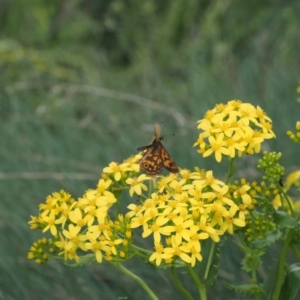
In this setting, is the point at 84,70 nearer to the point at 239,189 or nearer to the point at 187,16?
the point at 187,16

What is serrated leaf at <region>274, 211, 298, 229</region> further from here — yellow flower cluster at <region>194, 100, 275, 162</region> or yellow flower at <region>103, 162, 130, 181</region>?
yellow flower at <region>103, 162, 130, 181</region>

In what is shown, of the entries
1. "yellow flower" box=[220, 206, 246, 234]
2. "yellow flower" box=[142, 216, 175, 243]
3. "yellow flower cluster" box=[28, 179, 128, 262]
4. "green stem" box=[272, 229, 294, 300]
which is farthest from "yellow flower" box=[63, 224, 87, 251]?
"green stem" box=[272, 229, 294, 300]

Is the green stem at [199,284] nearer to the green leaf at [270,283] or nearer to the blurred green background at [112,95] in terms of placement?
the green leaf at [270,283]

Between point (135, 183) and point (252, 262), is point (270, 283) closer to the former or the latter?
point (252, 262)

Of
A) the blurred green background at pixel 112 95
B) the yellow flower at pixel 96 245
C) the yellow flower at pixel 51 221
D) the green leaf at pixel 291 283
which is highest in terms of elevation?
the blurred green background at pixel 112 95

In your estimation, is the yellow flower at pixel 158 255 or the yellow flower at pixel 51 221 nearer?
the yellow flower at pixel 158 255

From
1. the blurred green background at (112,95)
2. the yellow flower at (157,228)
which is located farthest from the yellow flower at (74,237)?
the blurred green background at (112,95)

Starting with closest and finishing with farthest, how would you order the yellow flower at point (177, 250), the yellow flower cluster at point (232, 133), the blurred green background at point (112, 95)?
Result: the yellow flower at point (177, 250), the yellow flower cluster at point (232, 133), the blurred green background at point (112, 95)

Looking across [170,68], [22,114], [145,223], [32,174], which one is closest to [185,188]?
[145,223]
